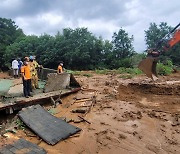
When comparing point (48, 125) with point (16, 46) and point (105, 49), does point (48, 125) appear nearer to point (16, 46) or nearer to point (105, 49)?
point (105, 49)

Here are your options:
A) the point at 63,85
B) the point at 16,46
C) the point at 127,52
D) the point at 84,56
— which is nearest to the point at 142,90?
the point at 63,85

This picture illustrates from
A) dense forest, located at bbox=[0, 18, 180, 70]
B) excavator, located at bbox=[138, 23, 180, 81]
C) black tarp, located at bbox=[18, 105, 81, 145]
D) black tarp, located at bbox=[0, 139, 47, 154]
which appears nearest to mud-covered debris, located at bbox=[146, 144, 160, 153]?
black tarp, located at bbox=[18, 105, 81, 145]

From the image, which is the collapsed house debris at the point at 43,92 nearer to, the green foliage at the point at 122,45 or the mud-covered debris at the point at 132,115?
the mud-covered debris at the point at 132,115

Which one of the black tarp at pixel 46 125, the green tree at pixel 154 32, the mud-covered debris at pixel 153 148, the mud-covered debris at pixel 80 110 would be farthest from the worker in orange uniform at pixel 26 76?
the green tree at pixel 154 32

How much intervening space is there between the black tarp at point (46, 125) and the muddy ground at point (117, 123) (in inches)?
6.5

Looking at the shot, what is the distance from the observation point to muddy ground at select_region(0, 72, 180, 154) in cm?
675

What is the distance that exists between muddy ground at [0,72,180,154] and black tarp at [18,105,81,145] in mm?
166

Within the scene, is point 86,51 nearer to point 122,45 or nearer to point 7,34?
point 122,45

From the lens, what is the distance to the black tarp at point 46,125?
7121 mm

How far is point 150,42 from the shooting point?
3025 cm

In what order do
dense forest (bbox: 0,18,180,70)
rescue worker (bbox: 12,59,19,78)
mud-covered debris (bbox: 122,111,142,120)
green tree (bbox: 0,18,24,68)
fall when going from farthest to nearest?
green tree (bbox: 0,18,24,68), dense forest (bbox: 0,18,180,70), rescue worker (bbox: 12,59,19,78), mud-covered debris (bbox: 122,111,142,120)

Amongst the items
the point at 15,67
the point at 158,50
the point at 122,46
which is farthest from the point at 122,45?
the point at 158,50

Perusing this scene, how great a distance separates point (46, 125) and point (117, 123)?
2.13 meters

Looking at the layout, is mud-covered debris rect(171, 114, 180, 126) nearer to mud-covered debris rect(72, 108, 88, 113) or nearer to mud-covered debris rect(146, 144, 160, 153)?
mud-covered debris rect(146, 144, 160, 153)
